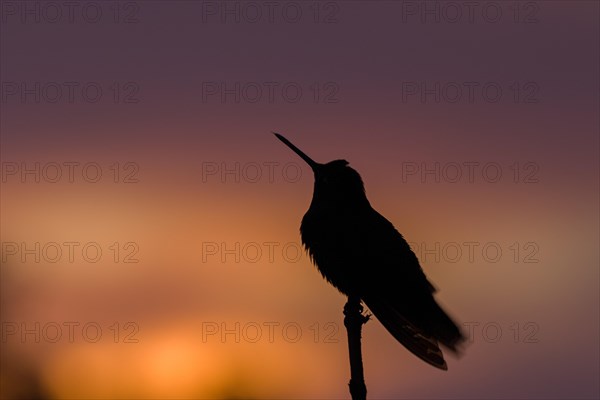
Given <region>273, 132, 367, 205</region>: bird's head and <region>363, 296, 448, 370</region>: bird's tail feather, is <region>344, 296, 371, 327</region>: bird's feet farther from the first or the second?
<region>273, 132, 367, 205</region>: bird's head

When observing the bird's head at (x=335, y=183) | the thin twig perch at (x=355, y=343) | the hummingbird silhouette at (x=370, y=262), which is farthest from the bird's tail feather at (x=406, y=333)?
the bird's head at (x=335, y=183)

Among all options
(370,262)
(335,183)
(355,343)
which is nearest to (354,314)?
(355,343)

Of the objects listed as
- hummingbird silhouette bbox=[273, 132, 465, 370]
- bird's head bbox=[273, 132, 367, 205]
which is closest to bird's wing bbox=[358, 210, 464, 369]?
hummingbird silhouette bbox=[273, 132, 465, 370]

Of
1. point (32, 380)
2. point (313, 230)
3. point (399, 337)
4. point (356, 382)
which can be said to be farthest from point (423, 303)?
point (32, 380)

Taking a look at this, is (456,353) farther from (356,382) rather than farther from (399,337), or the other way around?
(356,382)

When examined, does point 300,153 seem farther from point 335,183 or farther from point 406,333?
point 406,333
